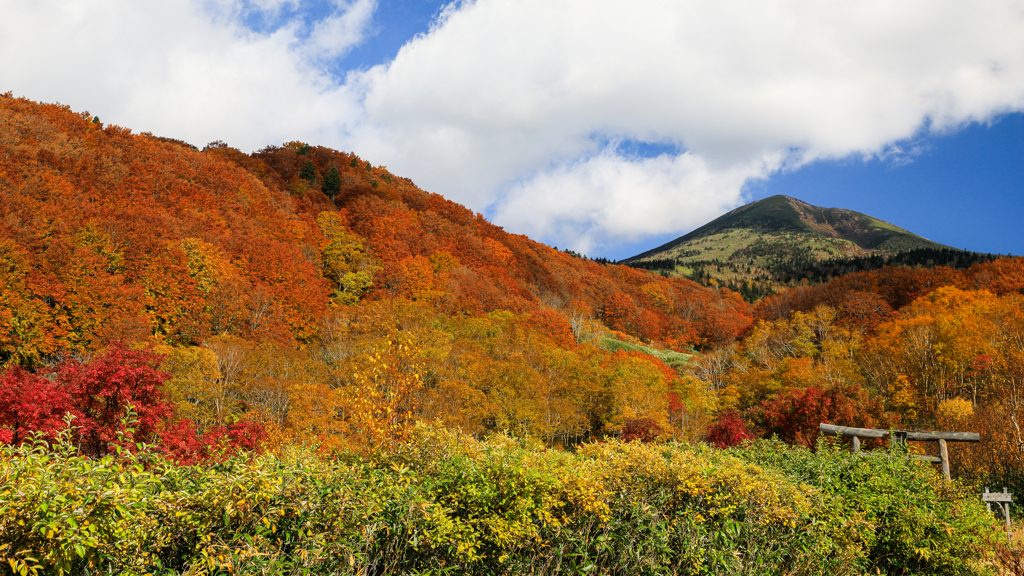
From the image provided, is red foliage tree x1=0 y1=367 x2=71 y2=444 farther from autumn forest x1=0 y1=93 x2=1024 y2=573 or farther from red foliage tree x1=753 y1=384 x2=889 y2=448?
red foliage tree x1=753 y1=384 x2=889 y2=448

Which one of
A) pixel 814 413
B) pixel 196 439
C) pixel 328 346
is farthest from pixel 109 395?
pixel 814 413

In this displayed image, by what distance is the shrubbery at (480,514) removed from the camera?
3.40m

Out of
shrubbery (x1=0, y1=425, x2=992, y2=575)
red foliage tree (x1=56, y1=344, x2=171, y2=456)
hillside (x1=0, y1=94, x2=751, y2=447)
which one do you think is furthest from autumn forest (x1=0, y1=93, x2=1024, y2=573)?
shrubbery (x1=0, y1=425, x2=992, y2=575)

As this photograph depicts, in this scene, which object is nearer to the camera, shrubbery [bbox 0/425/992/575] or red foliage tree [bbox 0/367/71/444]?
A: shrubbery [bbox 0/425/992/575]

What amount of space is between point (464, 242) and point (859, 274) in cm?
6288

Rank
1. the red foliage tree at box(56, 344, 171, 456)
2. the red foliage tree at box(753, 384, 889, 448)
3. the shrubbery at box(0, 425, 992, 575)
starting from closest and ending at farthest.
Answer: the shrubbery at box(0, 425, 992, 575)
the red foliage tree at box(56, 344, 171, 456)
the red foliage tree at box(753, 384, 889, 448)

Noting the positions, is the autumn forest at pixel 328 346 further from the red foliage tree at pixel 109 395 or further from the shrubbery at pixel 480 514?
the shrubbery at pixel 480 514

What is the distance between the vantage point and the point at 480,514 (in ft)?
17.0

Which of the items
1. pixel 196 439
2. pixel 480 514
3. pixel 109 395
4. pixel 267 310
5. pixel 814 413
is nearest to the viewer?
pixel 480 514

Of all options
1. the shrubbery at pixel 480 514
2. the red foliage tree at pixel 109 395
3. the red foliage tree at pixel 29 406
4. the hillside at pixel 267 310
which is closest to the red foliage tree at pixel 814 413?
the hillside at pixel 267 310

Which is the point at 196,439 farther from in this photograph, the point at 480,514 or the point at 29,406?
the point at 480,514

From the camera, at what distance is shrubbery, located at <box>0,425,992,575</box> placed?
340cm

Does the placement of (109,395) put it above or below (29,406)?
above

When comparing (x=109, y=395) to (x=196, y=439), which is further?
(x=196, y=439)
